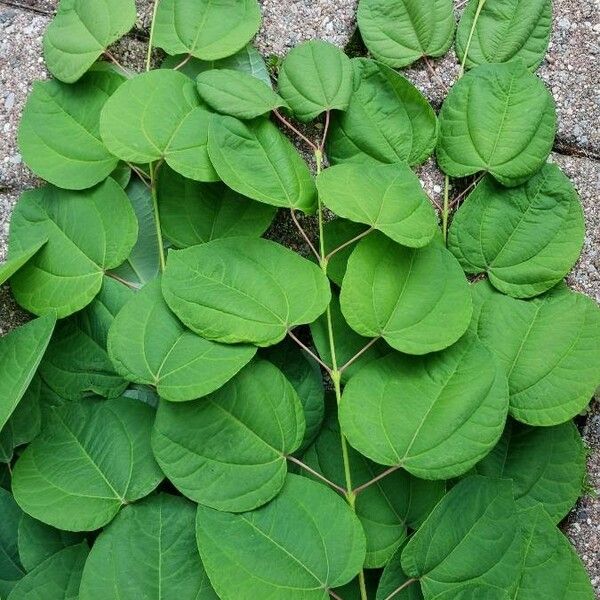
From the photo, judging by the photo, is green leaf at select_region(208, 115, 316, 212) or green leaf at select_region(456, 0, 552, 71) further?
green leaf at select_region(456, 0, 552, 71)

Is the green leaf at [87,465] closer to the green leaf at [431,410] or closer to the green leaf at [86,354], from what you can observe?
the green leaf at [86,354]

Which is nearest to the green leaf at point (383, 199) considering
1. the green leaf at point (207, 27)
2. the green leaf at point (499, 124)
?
the green leaf at point (499, 124)

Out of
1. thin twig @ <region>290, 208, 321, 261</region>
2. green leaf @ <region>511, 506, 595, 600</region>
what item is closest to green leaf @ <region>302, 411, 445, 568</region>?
green leaf @ <region>511, 506, 595, 600</region>

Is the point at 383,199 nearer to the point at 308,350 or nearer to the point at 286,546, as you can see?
the point at 308,350

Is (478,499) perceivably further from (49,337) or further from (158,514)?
(49,337)

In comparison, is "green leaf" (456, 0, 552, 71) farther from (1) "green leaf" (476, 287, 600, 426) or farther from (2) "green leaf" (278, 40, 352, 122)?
(1) "green leaf" (476, 287, 600, 426)

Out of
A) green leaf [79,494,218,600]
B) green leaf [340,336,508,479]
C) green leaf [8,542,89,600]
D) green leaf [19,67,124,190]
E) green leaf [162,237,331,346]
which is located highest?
green leaf [19,67,124,190]

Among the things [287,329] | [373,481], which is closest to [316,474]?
[373,481]
